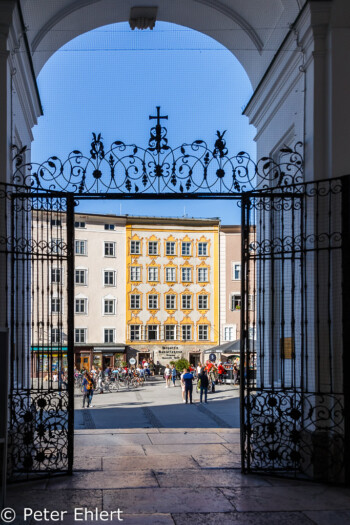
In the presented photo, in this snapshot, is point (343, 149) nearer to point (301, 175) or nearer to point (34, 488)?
point (301, 175)

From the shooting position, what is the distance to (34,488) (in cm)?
726

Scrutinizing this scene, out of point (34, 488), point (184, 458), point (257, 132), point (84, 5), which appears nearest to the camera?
point (34, 488)

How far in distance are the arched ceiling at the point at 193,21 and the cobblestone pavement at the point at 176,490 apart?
5.79 metres

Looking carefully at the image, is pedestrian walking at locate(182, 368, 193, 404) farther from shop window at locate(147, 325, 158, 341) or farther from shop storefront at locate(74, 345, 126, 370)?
shop window at locate(147, 325, 158, 341)

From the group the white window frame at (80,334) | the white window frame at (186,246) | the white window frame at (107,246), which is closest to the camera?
the white window frame at (80,334)

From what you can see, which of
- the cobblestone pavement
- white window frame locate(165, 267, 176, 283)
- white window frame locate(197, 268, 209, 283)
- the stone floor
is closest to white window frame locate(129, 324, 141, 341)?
white window frame locate(165, 267, 176, 283)

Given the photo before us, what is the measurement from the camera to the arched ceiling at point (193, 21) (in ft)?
32.6

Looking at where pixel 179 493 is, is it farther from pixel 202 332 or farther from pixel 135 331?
pixel 202 332

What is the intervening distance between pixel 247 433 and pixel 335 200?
284cm

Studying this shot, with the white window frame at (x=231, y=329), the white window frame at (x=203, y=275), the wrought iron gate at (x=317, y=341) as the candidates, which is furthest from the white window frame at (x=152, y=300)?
the wrought iron gate at (x=317, y=341)

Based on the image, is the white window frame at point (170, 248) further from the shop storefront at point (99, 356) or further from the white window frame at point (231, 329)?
the shop storefront at point (99, 356)

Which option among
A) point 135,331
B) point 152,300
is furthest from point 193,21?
point 135,331

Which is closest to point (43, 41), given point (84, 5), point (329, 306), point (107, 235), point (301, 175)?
point (84, 5)

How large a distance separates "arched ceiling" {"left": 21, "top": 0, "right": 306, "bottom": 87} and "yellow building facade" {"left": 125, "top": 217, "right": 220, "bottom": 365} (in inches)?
1369
